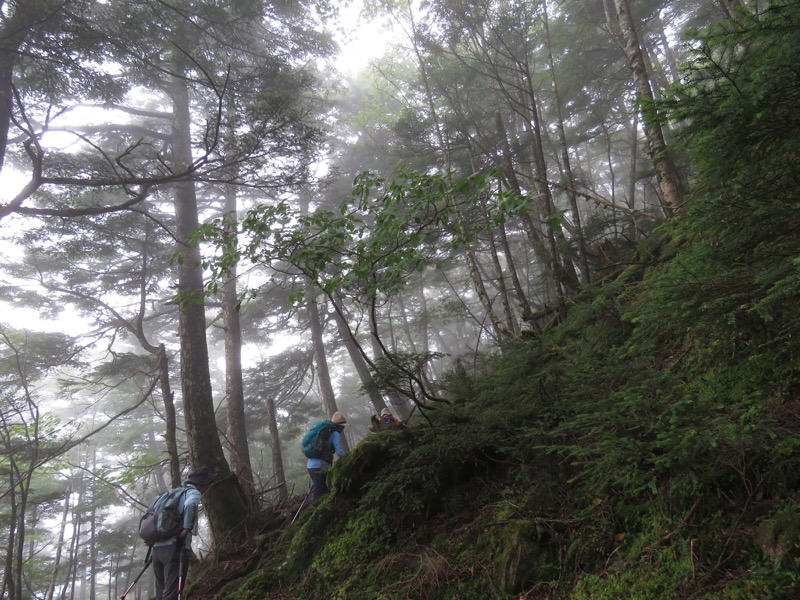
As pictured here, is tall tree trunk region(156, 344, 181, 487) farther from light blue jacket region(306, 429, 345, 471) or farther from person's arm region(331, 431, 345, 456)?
person's arm region(331, 431, 345, 456)

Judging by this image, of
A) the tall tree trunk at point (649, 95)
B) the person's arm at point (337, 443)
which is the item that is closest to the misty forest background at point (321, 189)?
the tall tree trunk at point (649, 95)

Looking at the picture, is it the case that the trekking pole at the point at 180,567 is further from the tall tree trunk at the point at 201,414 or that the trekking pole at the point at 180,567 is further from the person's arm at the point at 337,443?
the person's arm at the point at 337,443

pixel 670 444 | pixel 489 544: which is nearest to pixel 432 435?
pixel 489 544

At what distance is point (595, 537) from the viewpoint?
278cm

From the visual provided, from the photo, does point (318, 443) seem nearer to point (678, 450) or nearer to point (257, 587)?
point (257, 587)

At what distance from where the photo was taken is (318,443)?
269 inches

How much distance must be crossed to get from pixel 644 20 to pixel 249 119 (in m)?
13.1

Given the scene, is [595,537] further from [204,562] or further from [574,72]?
[574,72]

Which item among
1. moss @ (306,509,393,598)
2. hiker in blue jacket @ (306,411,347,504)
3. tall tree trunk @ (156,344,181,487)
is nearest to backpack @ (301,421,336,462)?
hiker in blue jacket @ (306,411,347,504)

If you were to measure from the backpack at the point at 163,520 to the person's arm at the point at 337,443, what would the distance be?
2223mm

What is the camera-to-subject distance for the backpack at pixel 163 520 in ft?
17.3

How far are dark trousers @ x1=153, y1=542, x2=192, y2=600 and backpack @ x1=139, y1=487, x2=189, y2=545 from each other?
161 mm

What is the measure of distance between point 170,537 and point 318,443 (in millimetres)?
2289

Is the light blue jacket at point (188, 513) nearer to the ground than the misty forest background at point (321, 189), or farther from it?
nearer to the ground
